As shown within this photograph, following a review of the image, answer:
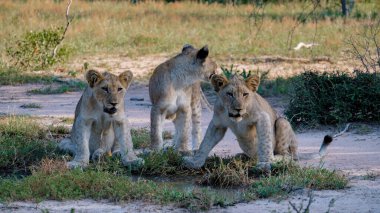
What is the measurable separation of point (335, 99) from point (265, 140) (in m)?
3.12

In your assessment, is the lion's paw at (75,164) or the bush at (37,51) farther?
the bush at (37,51)

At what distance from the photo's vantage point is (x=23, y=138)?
9.30 meters

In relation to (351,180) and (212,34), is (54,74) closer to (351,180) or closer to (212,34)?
(212,34)

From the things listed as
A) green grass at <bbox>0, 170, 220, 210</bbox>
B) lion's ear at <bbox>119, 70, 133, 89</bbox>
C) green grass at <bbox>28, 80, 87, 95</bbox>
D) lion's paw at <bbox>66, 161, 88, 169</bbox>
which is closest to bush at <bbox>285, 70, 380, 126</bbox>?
lion's ear at <bbox>119, 70, 133, 89</bbox>

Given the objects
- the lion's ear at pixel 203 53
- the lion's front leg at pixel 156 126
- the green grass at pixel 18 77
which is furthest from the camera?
the green grass at pixel 18 77

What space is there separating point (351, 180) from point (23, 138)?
3659 millimetres

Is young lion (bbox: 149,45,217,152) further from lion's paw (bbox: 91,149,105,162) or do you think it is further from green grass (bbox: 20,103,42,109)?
green grass (bbox: 20,103,42,109)

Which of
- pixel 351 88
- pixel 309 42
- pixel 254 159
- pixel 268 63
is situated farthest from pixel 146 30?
pixel 254 159

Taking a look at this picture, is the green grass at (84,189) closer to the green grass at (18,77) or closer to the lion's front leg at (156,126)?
the lion's front leg at (156,126)

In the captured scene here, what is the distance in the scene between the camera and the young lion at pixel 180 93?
336 inches

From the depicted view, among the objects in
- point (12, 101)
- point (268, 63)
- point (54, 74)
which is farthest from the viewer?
point (268, 63)

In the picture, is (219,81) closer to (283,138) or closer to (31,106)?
(283,138)

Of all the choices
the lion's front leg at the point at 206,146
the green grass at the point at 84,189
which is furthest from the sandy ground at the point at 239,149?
the lion's front leg at the point at 206,146

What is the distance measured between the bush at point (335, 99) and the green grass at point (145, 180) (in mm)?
2560
